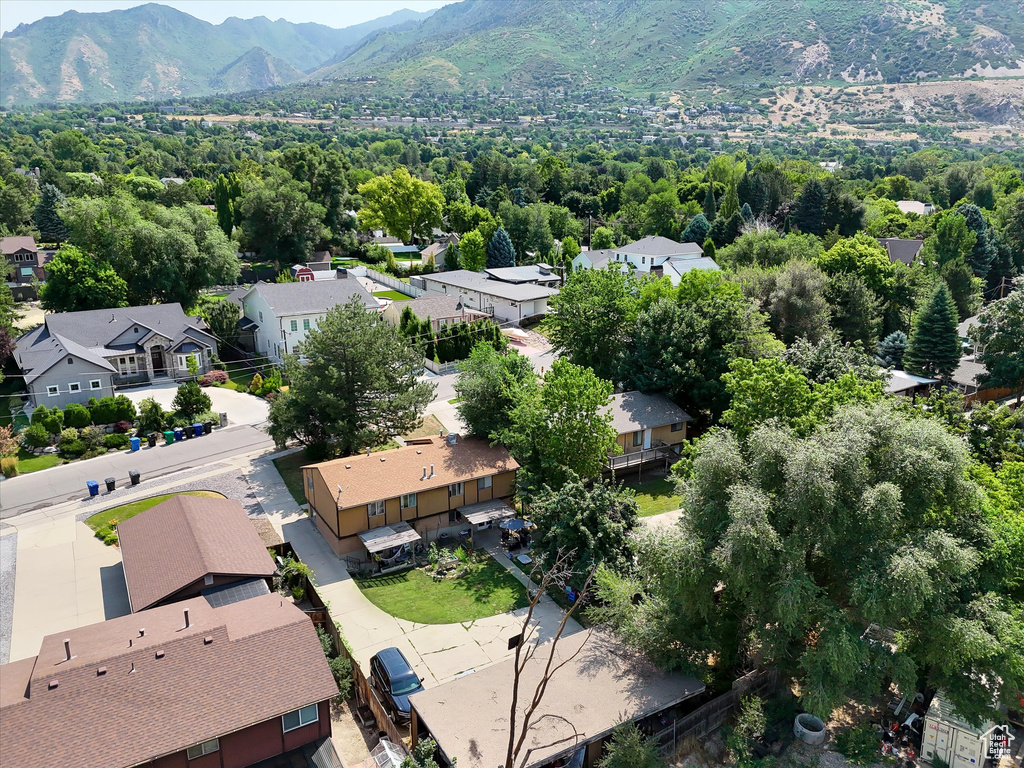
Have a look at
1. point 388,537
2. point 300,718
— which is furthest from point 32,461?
point 300,718

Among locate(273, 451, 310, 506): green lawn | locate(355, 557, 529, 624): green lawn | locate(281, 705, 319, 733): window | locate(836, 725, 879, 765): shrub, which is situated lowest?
locate(273, 451, 310, 506): green lawn

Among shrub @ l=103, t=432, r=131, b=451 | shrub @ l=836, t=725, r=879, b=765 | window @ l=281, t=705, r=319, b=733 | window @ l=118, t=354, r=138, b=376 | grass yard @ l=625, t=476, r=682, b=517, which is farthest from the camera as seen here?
window @ l=118, t=354, r=138, b=376

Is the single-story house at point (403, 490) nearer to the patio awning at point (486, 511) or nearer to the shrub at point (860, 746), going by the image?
the patio awning at point (486, 511)

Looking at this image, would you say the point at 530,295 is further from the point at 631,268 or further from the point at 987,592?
the point at 987,592

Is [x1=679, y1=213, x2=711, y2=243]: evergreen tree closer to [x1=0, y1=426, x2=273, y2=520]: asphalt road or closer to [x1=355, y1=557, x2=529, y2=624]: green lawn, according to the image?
[x1=0, y1=426, x2=273, y2=520]: asphalt road

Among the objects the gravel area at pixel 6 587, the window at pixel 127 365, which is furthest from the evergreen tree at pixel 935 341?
the window at pixel 127 365

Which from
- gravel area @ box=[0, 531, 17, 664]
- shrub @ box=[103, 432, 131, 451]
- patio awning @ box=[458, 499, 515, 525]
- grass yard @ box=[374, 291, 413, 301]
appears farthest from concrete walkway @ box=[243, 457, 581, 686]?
grass yard @ box=[374, 291, 413, 301]
